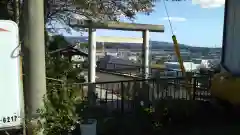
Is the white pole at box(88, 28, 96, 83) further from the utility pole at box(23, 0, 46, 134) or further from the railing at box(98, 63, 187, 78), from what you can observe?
the utility pole at box(23, 0, 46, 134)

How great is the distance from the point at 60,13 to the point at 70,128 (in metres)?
5.88

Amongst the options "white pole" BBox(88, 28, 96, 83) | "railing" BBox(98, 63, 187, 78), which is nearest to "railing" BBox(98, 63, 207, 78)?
"railing" BBox(98, 63, 187, 78)

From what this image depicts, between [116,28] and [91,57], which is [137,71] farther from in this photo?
[116,28]

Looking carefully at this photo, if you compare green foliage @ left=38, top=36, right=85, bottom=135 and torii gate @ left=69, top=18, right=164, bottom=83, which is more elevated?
torii gate @ left=69, top=18, right=164, bottom=83

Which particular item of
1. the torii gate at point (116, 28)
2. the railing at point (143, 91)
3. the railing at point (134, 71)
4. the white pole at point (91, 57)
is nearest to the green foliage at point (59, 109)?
the railing at point (143, 91)

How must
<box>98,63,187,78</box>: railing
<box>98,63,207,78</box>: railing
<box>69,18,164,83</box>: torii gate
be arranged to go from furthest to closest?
<box>69,18,164,83</box>: torii gate < <box>98,63,187,78</box>: railing < <box>98,63,207,78</box>: railing

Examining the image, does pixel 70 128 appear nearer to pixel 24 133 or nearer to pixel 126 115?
pixel 24 133

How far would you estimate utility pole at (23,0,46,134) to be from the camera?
471cm

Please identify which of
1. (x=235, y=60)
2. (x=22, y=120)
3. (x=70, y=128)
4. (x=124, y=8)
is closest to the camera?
(x=22, y=120)

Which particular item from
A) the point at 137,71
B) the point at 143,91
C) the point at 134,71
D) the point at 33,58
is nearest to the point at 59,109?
the point at 33,58

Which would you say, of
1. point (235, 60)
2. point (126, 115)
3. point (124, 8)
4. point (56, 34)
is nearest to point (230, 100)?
point (235, 60)

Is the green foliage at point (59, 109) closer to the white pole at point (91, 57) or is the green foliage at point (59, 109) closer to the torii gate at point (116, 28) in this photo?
the torii gate at point (116, 28)

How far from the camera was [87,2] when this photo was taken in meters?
8.45

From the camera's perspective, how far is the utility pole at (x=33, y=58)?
4.71 meters
